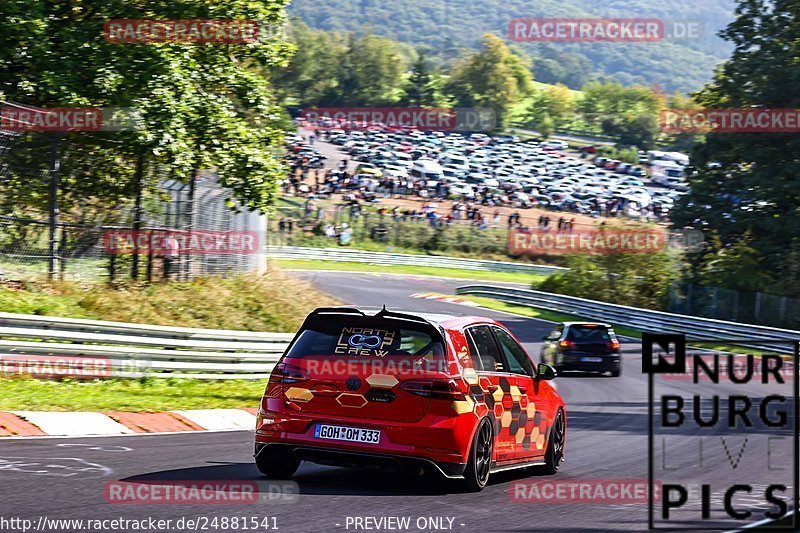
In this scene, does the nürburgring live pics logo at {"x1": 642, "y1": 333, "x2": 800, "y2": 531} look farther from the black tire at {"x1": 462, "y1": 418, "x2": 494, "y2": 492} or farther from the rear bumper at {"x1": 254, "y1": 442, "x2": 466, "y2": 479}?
the rear bumper at {"x1": 254, "y1": 442, "x2": 466, "y2": 479}

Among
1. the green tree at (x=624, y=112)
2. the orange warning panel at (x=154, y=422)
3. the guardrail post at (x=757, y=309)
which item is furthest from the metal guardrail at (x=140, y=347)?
the green tree at (x=624, y=112)

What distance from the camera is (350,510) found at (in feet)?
25.5

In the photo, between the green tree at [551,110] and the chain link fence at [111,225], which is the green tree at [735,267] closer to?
the chain link fence at [111,225]

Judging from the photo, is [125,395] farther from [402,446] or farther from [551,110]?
[551,110]

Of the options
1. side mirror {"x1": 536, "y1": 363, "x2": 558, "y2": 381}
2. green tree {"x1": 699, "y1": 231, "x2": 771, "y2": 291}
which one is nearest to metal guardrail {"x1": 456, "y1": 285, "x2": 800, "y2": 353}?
green tree {"x1": 699, "y1": 231, "x2": 771, "y2": 291}

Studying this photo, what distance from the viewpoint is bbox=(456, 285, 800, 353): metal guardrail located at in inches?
1423

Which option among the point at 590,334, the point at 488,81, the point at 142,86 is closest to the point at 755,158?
the point at 590,334

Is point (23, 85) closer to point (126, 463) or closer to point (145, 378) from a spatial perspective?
point (145, 378)

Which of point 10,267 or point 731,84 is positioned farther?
point 731,84

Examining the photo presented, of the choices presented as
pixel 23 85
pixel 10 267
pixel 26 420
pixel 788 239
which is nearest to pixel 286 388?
pixel 26 420

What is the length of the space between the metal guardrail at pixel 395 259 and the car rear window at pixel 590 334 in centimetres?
3254

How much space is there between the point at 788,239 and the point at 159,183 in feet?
98.8

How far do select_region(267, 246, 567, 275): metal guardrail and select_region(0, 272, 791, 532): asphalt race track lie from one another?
45.7 metres

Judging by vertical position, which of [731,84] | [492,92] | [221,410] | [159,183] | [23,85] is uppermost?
[492,92]
